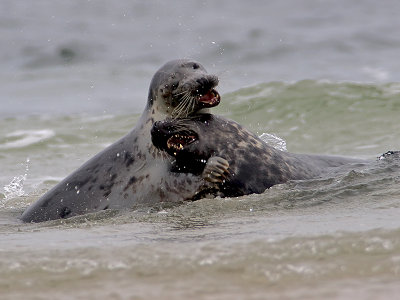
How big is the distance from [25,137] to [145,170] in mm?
6423

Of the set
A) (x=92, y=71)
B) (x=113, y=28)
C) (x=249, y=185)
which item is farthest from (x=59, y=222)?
(x=113, y=28)

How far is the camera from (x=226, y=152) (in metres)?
5.18

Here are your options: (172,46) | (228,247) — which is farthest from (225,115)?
(228,247)

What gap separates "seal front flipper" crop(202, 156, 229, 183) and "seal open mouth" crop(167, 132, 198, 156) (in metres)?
0.17

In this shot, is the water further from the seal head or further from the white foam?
the seal head

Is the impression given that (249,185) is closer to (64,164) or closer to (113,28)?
(64,164)

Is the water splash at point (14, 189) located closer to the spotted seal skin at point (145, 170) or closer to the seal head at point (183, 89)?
the spotted seal skin at point (145, 170)

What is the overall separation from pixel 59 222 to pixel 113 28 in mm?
12755

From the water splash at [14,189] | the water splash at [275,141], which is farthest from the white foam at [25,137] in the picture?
the water splash at [275,141]

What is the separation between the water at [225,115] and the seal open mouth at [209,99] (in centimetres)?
58

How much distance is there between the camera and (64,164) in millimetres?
9617

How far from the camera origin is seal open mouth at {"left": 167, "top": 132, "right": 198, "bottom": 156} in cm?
499

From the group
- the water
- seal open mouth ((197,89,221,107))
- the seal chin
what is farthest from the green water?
seal open mouth ((197,89,221,107))

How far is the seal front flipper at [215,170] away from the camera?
16.3 ft
